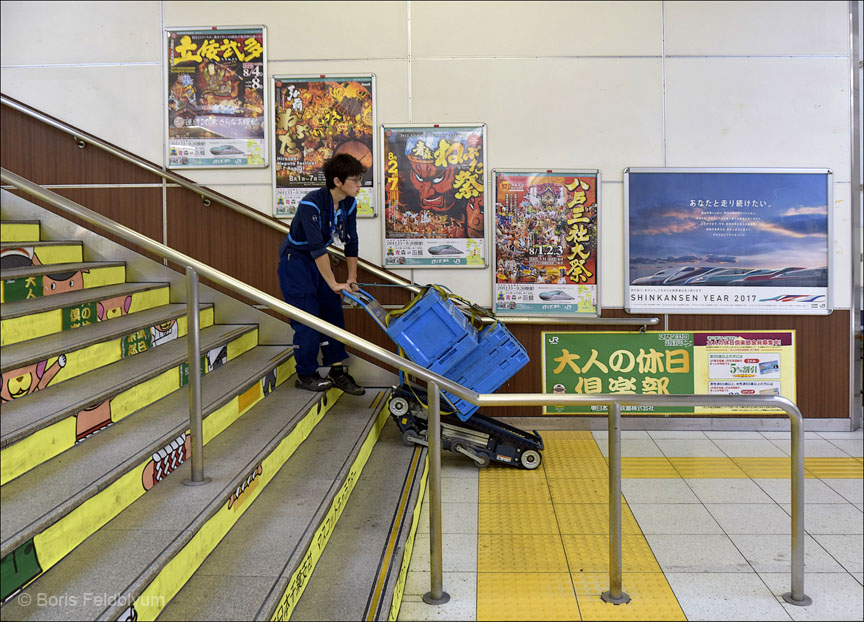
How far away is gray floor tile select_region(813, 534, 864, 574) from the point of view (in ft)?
10.1

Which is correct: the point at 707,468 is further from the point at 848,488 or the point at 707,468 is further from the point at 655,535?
the point at 655,535

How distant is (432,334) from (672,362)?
209cm

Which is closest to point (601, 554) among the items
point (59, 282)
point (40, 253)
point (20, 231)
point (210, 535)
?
point (210, 535)

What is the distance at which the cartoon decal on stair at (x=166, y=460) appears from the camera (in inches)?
104

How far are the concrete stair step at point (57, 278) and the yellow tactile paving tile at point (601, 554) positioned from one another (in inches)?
99.3

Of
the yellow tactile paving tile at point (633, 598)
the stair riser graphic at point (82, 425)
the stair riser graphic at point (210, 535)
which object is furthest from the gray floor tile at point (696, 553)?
the stair riser graphic at point (82, 425)

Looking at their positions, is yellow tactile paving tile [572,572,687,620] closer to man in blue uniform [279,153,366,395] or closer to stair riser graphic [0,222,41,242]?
man in blue uniform [279,153,366,395]

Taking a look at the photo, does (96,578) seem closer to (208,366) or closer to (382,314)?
(208,366)

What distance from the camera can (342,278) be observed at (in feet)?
16.8

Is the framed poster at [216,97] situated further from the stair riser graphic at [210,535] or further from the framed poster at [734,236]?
the framed poster at [734,236]

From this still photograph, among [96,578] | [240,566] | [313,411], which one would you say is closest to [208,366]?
[313,411]

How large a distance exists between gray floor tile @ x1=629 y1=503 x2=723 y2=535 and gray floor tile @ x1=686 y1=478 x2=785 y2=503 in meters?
0.17

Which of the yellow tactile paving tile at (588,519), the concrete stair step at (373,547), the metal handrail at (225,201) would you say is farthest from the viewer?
the metal handrail at (225,201)

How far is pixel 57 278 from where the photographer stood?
370cm
